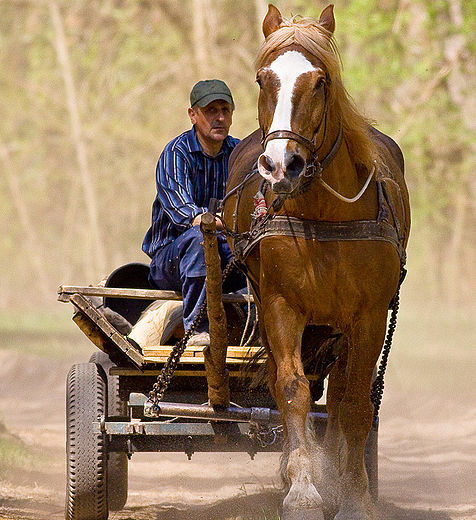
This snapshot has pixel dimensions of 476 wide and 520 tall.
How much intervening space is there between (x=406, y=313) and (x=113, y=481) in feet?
43.4

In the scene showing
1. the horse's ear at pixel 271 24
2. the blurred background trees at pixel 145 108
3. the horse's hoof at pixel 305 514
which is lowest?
the horse's hoof at pixel 305 514

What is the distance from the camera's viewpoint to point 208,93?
5254mm

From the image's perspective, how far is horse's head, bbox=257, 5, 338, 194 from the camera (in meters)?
3.51

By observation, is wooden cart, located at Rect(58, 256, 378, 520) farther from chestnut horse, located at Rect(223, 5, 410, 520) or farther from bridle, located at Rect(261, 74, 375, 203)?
bridle, located at Rect(261, 74, 375, 203)

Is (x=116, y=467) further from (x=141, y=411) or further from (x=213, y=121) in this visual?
(x=213, y=121)

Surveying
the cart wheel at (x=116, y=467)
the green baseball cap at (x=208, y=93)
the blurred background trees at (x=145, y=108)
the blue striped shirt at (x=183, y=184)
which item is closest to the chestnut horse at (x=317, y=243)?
the blue striped shirt at (x=183, y=184)

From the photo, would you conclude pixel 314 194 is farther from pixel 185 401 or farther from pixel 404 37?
pixel 404 37

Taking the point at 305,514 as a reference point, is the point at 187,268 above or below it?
above

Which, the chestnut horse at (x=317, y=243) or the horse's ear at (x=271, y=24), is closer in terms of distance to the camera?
the chestnut horse at (x=317, y=243)

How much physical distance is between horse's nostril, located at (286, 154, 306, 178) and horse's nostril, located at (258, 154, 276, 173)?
0.07 metres

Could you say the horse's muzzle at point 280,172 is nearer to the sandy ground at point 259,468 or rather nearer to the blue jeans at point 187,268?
the blue jeans at point 187,268

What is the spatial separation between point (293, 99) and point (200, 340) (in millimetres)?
1602

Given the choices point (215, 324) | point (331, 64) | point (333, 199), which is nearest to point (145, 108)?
point (215, 324)

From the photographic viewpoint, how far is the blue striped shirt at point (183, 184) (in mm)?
5020
